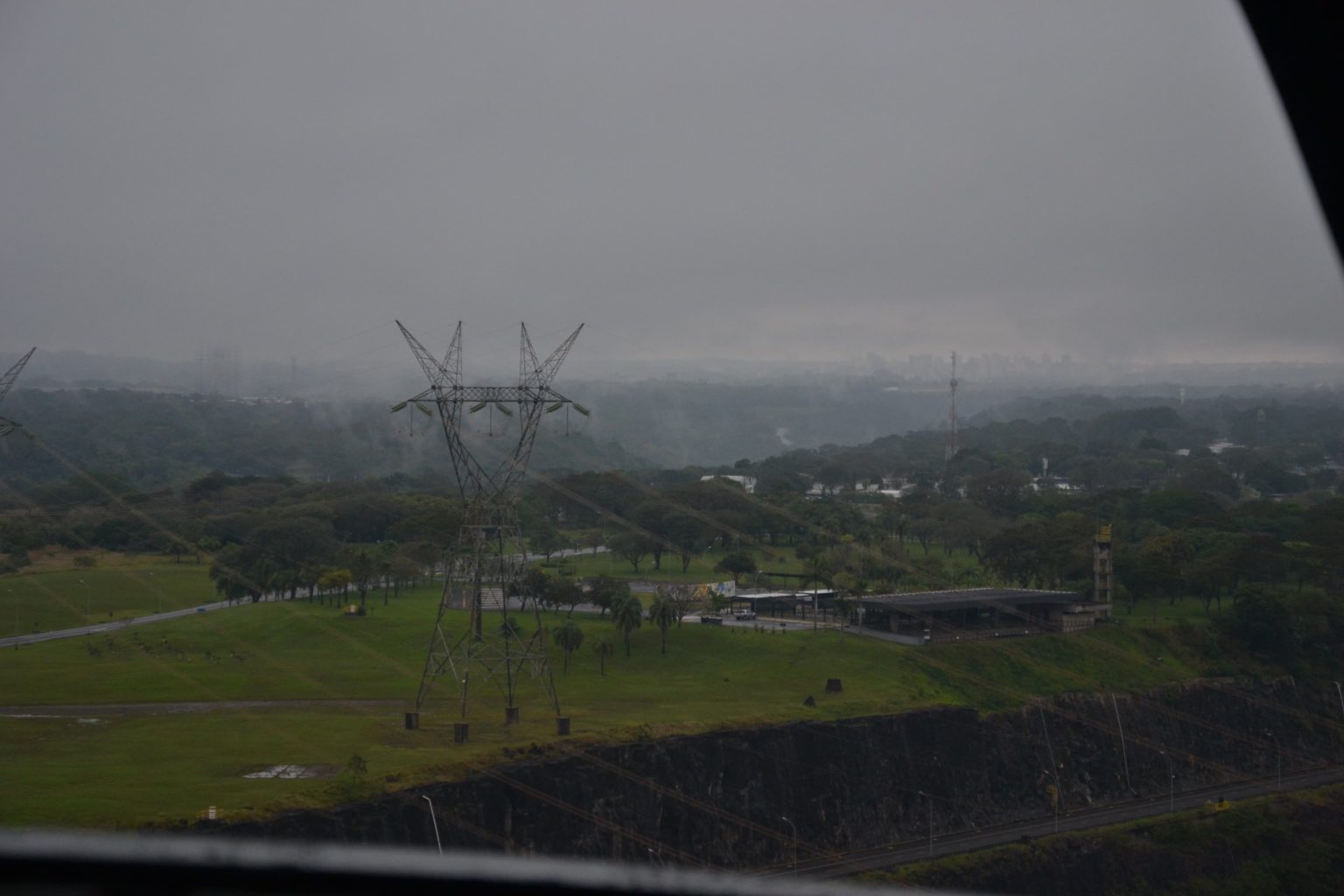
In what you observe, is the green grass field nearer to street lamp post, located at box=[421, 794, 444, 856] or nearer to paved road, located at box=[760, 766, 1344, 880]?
paved road, located at box=[760, 766, 1344, 880]

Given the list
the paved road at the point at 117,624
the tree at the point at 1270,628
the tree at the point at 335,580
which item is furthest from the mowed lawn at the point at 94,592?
the tree at the point at 1270,628

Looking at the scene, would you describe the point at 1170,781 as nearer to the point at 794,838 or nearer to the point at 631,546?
the point at 794,838

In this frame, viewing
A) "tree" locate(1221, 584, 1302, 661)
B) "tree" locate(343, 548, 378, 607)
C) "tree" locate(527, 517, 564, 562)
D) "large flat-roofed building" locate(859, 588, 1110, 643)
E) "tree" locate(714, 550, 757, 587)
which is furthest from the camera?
"tree" locate(527, 517, 564, 562)

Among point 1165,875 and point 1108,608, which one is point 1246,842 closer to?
point 1165,875

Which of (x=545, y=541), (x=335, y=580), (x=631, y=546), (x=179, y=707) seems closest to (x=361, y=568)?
(x=335, y=580)

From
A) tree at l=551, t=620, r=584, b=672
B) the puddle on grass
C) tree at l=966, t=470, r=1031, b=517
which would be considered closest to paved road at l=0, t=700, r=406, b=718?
the puddle on grass

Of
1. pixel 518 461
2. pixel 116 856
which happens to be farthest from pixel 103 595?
pixel 116 856
